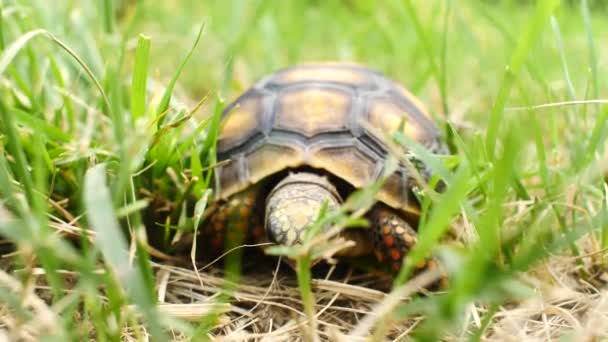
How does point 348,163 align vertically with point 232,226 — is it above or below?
above

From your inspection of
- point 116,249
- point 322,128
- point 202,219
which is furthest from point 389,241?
point 116,249

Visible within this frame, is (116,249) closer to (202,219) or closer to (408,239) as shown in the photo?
(202,219)

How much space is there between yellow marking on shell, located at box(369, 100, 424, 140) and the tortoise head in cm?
30

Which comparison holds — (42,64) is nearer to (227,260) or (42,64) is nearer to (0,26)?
(0,26)

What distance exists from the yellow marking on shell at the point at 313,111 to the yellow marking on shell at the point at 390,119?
0.09 meters

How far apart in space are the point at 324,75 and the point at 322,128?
0.34 m

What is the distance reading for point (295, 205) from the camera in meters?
1.53

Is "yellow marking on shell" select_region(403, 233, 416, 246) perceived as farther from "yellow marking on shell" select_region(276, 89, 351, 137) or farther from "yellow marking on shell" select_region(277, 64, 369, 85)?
"yellow marking on shell" select_region(277, 64, 369, 85)

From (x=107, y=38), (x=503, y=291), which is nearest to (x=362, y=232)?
(x=503, y=291)

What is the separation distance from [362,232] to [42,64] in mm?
1307

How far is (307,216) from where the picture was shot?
1.49 metres

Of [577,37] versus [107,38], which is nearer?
[107,38]

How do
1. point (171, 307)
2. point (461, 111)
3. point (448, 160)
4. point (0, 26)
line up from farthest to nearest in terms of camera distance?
point (461, 111)
point (0, 26)
point (448, 160)
point (171, 307)

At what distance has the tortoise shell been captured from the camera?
5.80ft
